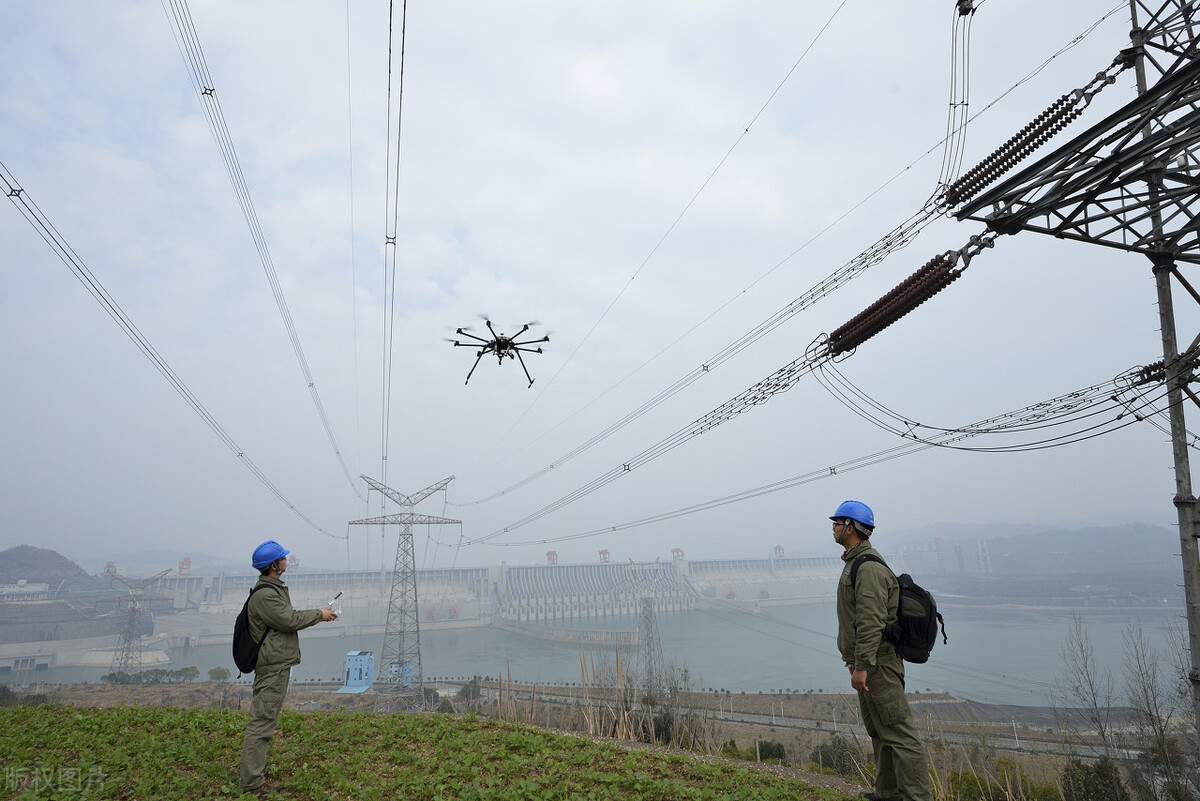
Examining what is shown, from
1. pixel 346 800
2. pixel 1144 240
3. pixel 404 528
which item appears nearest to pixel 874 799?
pixel 346 800

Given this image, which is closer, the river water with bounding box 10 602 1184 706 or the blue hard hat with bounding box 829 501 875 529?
the blue hard hat with bounding box 829 501 875 529

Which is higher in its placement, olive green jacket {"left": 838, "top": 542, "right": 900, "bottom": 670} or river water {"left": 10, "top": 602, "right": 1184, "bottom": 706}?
olive green jacket {"left": 838, "top": 542, "right": 900, "bottom": 670}

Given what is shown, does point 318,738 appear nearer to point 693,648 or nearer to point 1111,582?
point 693,648

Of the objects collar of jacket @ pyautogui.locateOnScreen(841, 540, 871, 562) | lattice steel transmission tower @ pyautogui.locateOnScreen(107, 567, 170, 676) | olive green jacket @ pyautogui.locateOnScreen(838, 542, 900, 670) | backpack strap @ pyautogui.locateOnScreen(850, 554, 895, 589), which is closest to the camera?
olive green jacket @ pyautogui.locateOnScreen(838, 542, 900, 670)

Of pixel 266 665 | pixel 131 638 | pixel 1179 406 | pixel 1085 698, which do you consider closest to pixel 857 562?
pixel 266 665

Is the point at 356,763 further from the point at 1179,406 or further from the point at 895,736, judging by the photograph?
the point at 1179,406

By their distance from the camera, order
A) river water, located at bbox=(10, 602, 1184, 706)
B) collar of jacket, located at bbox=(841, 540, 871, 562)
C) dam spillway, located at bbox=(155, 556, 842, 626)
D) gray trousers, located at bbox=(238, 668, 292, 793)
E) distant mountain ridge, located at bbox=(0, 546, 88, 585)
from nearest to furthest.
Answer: collar of jacket, located at bbox=(841, 540, 871, 562)
gray trousers, located at bbox=(238, 668, 292, 793)
river water, located at bbox=(10, 602, 1184, 706)
dam spillway, located at bbox=(155, 556, 842, 626)
distant mountain ridge, located at bbox=(0, 546, 88, 585)

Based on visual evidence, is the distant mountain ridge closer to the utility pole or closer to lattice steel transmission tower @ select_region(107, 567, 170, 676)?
lattice steel transmission tower @ select_region(107, 567, 170, 676)

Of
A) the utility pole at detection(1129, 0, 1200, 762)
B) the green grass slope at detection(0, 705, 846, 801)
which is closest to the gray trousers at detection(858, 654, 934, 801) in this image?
the green grass slope at detection(0, 705, 846, 801)
